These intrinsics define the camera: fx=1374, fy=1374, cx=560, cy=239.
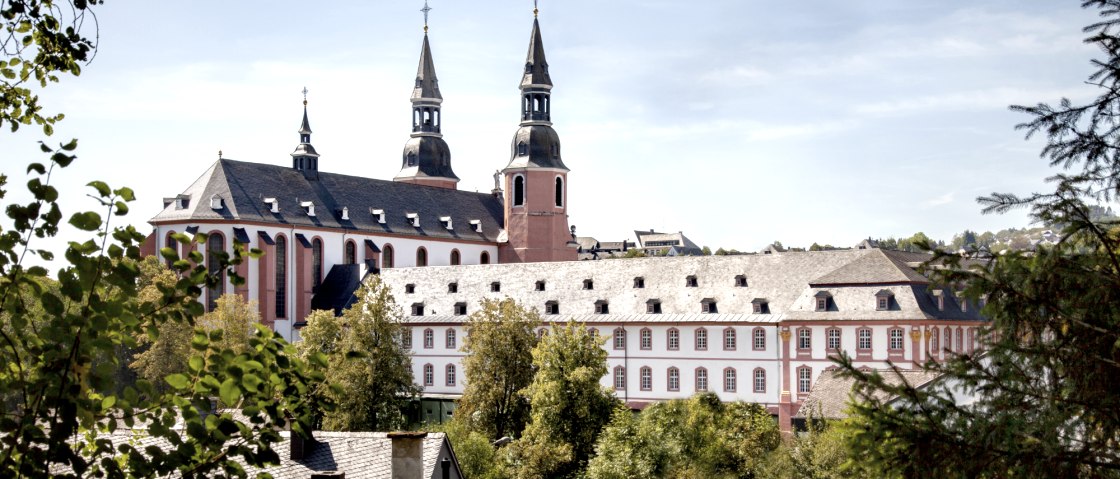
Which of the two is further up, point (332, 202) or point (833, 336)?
point (332, 202)

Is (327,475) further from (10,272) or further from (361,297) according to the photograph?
(361,297)

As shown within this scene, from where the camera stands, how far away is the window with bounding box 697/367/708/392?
6556 cm

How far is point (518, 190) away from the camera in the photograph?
309 feet

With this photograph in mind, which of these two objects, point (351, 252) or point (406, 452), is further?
point (351, 252)

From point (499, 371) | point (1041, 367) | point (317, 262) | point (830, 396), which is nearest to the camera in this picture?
point (1041, 367)

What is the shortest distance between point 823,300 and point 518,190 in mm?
35006

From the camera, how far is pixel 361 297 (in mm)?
65562

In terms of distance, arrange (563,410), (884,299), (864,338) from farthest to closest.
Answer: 1. (884,299)
2. (864,338)
3. (563,410)

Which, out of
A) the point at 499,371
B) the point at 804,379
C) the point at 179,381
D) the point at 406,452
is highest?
the point at 179,381

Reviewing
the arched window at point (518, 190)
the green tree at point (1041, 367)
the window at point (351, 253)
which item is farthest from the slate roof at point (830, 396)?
the window at point (351, 253)

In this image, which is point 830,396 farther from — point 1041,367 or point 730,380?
point 1041,367

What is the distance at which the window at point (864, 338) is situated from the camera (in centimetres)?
6125

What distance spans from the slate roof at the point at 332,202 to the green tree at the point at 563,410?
34.6 meters

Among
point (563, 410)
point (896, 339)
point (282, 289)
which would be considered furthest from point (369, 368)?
point (282, 289)
